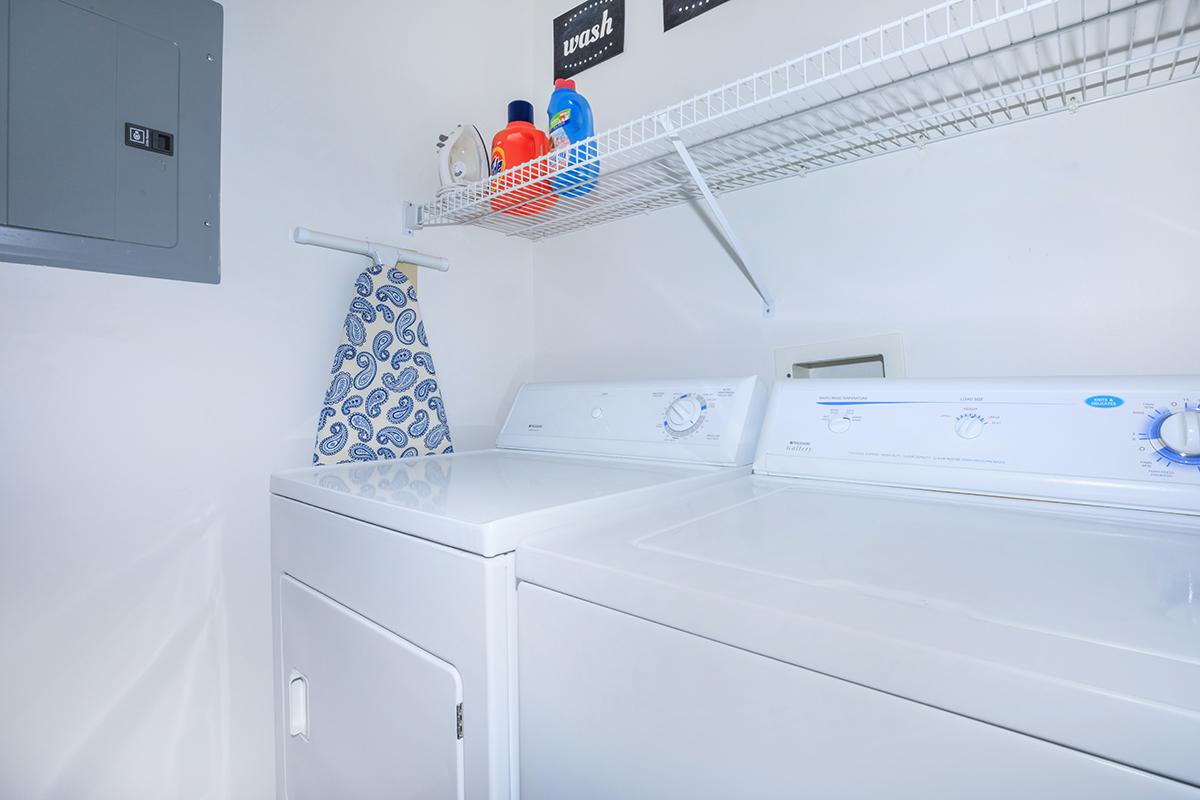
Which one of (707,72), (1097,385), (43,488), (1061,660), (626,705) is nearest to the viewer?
(1061,660)

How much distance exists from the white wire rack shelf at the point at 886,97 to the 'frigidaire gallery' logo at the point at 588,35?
0.38 metres

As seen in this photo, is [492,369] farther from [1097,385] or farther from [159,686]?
[1097,385]

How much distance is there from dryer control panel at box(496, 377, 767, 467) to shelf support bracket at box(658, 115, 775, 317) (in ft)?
0.87

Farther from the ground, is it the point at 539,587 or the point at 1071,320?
the point at 1071,320

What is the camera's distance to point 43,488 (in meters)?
1.07

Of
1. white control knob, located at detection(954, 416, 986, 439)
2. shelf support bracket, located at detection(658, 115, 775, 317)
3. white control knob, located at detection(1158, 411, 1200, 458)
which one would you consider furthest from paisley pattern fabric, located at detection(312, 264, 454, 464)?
white control knob, located at detection(1158, 411, 1200, 458)

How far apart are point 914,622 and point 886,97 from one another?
1.10 m

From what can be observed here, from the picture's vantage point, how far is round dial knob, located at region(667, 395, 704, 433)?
1289 mm

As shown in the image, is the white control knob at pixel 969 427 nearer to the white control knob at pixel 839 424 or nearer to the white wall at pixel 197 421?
the white control knob at pixel 839 424

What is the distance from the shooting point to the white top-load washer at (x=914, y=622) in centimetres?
42

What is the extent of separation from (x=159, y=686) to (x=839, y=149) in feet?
6.12

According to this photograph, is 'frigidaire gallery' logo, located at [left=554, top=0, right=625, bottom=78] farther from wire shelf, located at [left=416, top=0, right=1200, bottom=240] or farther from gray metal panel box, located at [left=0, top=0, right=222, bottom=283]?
gray metal panel box, located at [left=0, top=0, right=222, bottom=283]

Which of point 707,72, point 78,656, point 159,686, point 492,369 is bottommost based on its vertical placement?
point 159,686

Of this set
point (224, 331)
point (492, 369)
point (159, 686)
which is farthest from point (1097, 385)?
point (159, 686)
